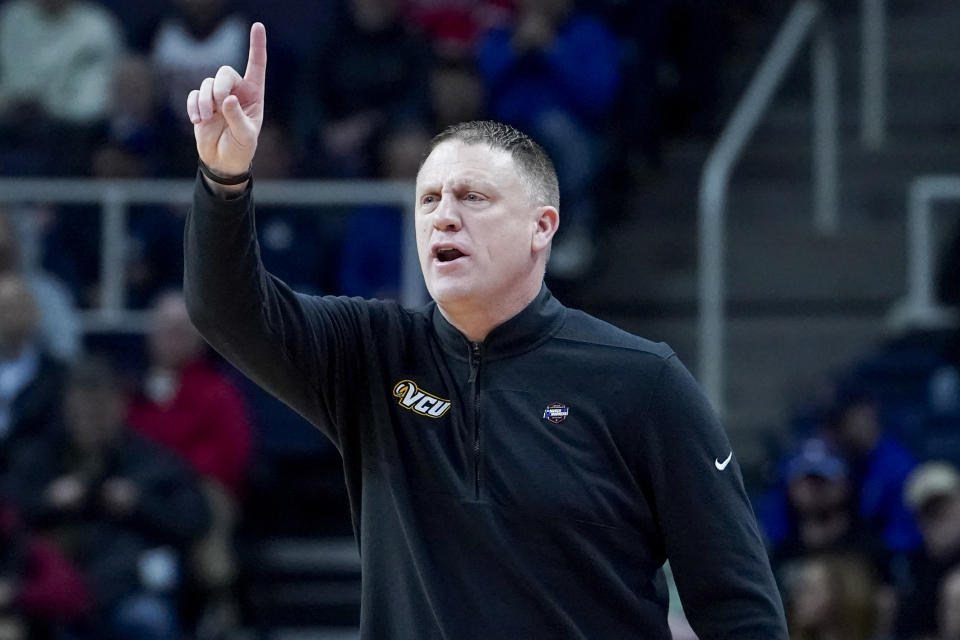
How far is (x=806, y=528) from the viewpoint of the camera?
7.41 meters

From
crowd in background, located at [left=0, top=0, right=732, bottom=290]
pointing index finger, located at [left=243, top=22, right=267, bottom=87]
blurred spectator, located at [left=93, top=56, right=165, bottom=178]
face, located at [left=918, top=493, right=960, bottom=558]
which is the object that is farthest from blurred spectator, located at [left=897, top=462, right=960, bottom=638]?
pointing index finger, located at [left=243, top=22, right=267, bottom=87]

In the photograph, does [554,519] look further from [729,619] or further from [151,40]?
[151,40]

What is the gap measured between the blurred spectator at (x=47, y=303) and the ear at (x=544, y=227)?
5261 millimetres

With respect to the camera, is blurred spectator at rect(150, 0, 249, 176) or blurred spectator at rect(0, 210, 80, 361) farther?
blurred spectator at rect(150, 0, 249, 176)

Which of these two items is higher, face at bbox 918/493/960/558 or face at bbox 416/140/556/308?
face at bbox 416/140/556/308

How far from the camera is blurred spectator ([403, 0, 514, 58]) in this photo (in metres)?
9.95

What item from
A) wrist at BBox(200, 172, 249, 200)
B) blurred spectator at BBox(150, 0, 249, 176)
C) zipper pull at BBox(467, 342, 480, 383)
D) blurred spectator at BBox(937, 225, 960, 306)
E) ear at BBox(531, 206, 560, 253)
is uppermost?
blurred spectator at BBox(150, 0, 249, 176)

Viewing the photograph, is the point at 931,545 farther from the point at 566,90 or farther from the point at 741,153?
the point at 741,153

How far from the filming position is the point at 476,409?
3117mm

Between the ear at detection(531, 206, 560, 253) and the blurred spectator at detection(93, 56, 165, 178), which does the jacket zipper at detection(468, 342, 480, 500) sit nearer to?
the ear at detection(531, 206, 560, 253)

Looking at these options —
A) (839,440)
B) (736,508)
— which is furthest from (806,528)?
(736,508)

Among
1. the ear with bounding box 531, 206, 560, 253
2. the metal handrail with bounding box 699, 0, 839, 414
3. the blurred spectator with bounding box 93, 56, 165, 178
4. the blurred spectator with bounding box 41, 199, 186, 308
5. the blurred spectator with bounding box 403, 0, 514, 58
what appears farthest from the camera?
the blurred spectator with bounding box 403, 0, 514, 58

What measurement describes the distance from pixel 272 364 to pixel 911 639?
4.44 metres

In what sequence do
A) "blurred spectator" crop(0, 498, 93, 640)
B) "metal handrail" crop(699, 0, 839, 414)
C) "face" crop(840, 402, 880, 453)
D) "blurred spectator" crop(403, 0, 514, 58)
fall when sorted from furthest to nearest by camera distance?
"blurred spectator" crop(403, 0, 514, 58) < "metal handrail" crop(699, 0, 839, 414) < "face" crop(840, 402, 880, 453) < "blurred spectator" crop(0, 498, 93, 640)
